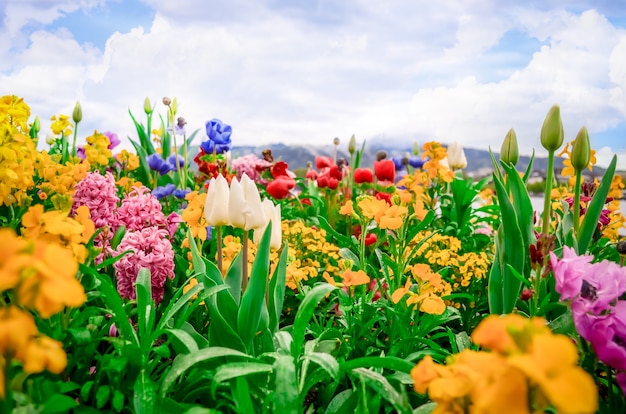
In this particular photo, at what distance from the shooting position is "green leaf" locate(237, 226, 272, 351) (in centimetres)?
137

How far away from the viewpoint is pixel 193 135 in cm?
518

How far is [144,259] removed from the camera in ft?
5.43

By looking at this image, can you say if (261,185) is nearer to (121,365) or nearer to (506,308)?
(506,308)

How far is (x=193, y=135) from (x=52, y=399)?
4.40 metres

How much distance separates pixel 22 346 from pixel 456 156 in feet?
12.7

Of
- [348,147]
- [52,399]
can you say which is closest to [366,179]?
A: [348,147]

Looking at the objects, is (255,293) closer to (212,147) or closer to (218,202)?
(218,202)

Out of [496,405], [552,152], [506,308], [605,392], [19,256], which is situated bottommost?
[605,392]

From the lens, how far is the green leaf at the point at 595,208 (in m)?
1.91

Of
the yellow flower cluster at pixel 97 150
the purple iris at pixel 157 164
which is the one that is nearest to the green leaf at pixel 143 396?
the yellow flower cluster at pixel 97 150

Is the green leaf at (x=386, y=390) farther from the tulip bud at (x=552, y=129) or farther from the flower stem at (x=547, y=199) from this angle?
the tulip bud at (x=552, y=129)

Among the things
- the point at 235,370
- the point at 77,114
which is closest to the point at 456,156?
the point at 77,114

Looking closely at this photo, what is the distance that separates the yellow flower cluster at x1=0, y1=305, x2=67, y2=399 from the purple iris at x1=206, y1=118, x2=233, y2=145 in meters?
2.79

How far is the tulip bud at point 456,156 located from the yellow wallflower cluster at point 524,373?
3615mm
